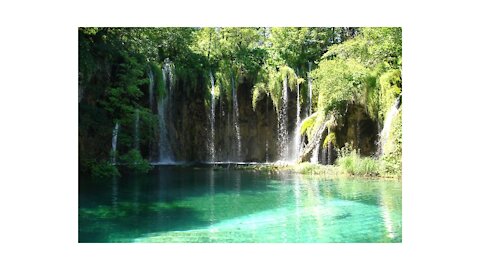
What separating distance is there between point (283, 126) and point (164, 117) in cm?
304

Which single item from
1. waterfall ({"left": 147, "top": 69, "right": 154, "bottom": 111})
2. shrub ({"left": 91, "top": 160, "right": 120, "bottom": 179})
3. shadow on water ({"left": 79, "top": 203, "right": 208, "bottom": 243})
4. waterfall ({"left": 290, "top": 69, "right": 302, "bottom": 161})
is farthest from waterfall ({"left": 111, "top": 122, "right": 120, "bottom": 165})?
waterfall ({"left": 290, "top": 69, "right": 302, "bottom": 161})

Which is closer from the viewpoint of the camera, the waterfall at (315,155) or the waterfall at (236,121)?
the waterfall at (315,155)

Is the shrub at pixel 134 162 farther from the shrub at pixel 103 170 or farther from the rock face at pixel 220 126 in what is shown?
the rock face at pixel 220 126

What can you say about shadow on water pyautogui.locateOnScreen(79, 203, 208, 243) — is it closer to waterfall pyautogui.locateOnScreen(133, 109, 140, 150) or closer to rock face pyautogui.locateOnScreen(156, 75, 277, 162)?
waterfall pyautogui.locateOnScreen(133, 109, 140, 150)

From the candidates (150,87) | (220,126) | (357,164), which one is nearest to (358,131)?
(357,164)

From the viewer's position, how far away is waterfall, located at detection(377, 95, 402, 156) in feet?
29.6

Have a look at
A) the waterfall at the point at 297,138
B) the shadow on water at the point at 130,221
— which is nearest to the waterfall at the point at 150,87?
the waterfall at the point at 297,138

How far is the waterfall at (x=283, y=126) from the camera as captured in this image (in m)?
12.1

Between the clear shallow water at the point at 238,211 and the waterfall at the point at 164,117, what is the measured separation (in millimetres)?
3276

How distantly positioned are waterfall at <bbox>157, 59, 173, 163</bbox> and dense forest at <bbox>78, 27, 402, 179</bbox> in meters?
0.03
